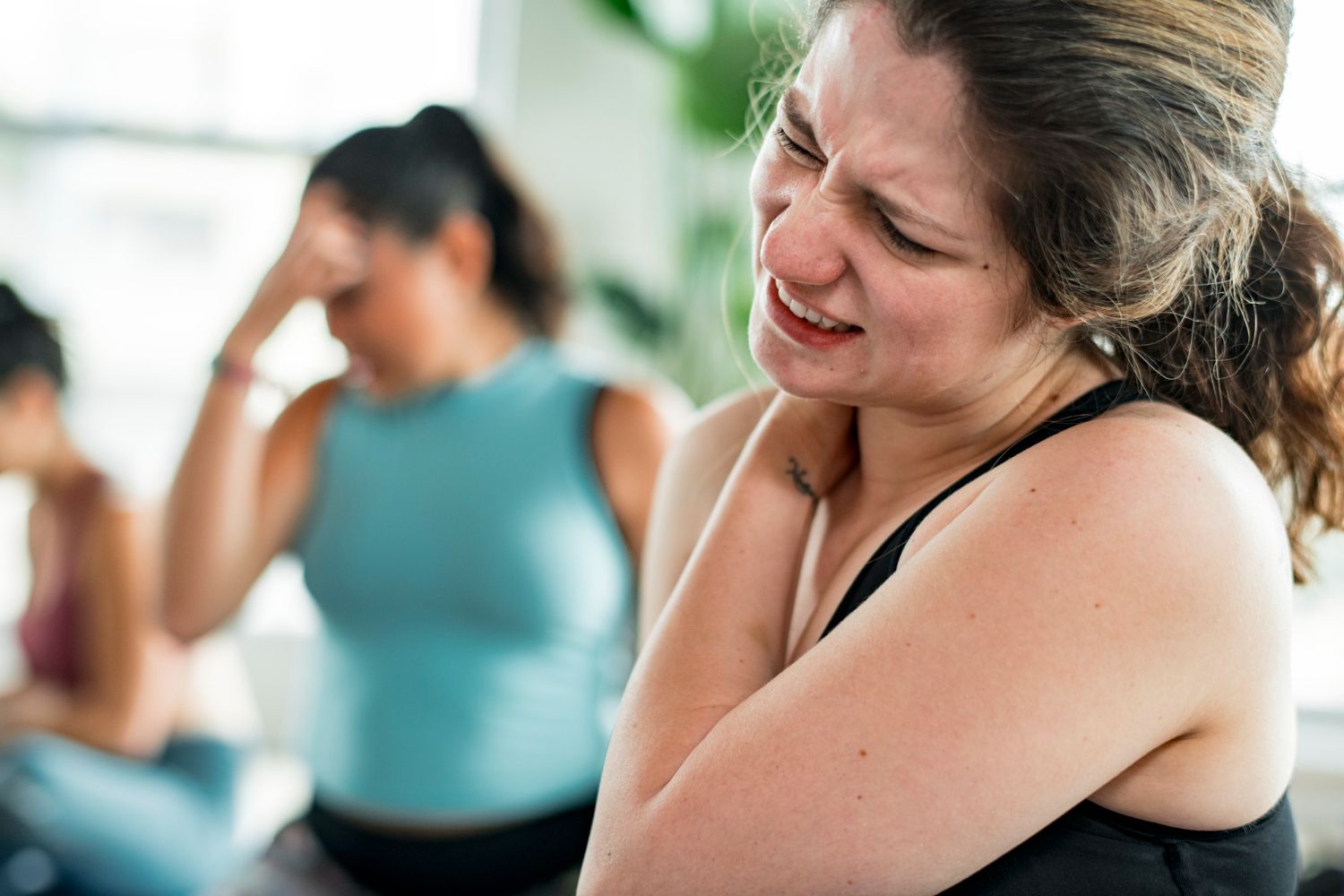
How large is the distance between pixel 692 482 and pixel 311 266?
3.16ft

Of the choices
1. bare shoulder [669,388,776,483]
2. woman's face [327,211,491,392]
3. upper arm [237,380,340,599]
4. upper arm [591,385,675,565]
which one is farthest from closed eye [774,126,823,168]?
upper arm [237,380,340,599]

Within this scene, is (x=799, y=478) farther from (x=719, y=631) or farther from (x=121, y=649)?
(x=121, y=649)

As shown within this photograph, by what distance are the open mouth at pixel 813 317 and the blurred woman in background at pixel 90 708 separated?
4.98 ft

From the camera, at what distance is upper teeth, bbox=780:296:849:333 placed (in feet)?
2.79

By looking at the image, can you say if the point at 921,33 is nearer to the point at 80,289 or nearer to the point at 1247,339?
the point at 1247,339

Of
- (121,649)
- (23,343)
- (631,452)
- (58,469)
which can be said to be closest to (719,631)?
(631,452)

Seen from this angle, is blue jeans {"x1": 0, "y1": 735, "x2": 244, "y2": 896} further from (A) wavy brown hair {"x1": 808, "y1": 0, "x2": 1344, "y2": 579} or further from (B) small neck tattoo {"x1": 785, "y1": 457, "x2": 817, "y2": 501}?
(A) wavy brown hair {"x1": 808, "y1": 0, "x2": 1344, "y2": 579}

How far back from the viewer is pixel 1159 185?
0.80 m

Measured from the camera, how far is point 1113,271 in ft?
2.70

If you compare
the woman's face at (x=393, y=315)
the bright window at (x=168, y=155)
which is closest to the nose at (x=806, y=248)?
the woman's face at (x=393, y=315)

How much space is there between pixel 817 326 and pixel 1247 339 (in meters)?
0.32

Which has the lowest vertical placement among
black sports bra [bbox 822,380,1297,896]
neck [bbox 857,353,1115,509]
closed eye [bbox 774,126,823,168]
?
black sports bra [bbox 822,380,1297,896]

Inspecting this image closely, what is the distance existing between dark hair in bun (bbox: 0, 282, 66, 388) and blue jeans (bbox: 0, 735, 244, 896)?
712mm

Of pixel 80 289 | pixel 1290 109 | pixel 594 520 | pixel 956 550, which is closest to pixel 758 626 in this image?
pixel 956 550
